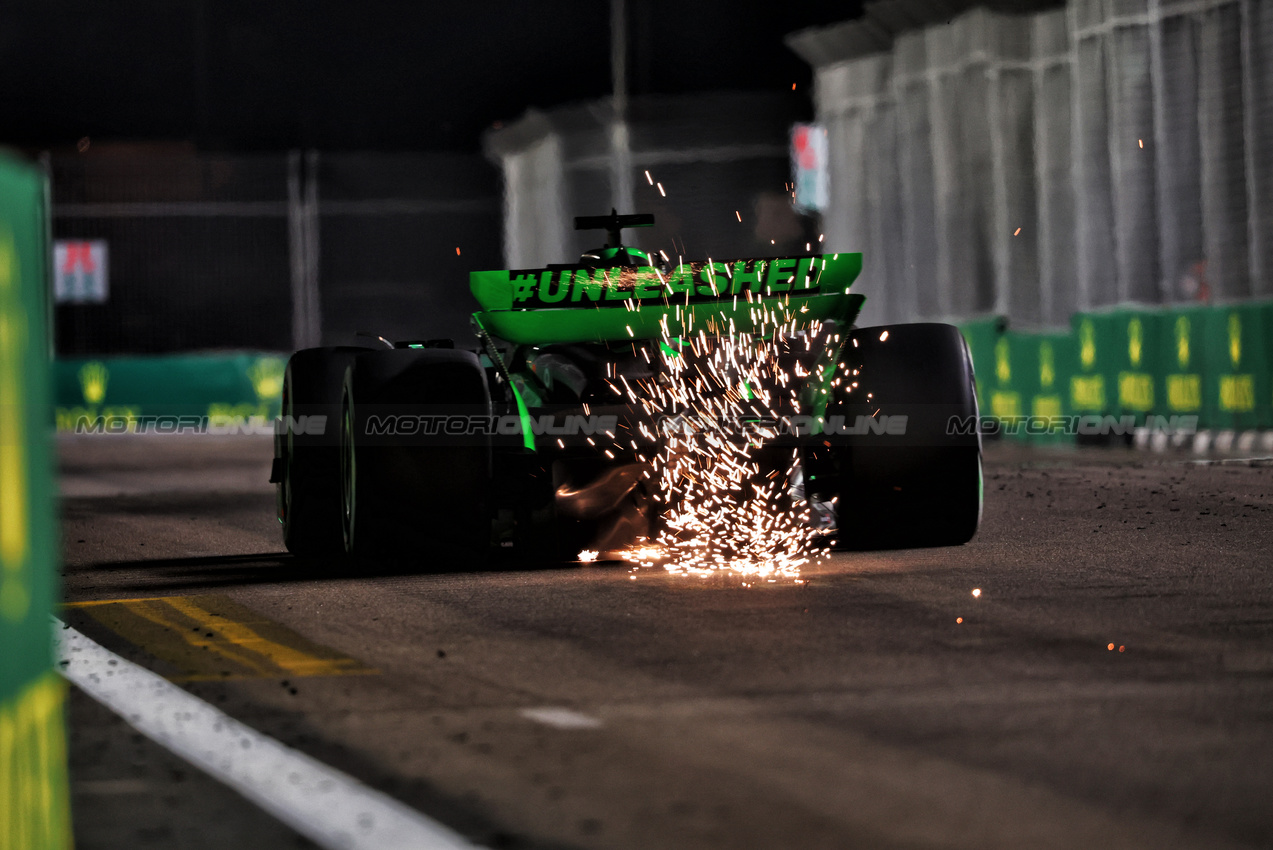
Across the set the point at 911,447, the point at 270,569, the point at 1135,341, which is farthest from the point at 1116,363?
the point at 270,569

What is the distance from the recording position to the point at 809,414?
9961 mm

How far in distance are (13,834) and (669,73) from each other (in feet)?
152

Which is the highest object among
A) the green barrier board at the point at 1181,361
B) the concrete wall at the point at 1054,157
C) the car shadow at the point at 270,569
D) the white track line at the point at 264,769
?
the concrete wall at the point at 1054,157

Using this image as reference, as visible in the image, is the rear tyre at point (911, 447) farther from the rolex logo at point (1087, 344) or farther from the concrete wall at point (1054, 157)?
the concrete wall at point (1054, 157)

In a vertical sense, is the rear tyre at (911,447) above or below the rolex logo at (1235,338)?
below

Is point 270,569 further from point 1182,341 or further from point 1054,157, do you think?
point 1054,157

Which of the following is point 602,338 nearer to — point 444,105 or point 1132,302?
point 1132,302

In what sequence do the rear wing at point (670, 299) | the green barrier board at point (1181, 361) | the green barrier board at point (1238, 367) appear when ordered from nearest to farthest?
the rear wing at point (670, 299) → the green barrier board at point (1238, 367) → the green barrier board at point (1181, 361)

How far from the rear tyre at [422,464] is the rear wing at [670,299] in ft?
1.77

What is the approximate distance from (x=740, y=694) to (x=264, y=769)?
1.57 m

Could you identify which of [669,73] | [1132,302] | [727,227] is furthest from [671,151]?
[1132,302]

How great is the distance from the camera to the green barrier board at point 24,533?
3686 mm

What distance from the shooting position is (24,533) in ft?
12.3

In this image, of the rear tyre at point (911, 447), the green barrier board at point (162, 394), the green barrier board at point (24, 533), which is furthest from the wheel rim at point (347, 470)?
the green barrier board at point (162, 394)
